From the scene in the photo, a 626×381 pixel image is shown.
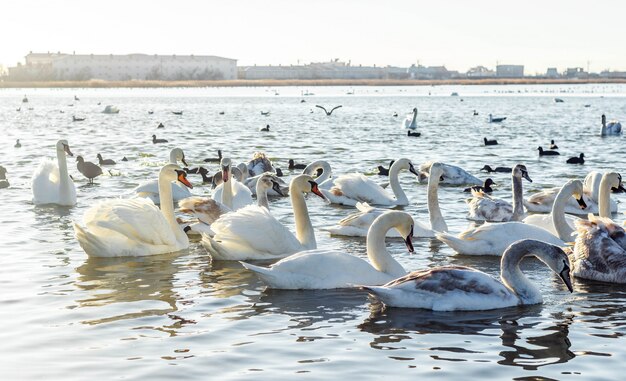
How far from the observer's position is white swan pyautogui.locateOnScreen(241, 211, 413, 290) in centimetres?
939

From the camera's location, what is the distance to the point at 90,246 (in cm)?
1136

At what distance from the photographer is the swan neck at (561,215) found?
12.1 meters

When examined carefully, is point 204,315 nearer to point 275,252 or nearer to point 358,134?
point 275,252

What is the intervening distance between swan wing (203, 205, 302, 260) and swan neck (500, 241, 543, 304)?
286 centimetres

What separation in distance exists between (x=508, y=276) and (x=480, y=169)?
570 inches

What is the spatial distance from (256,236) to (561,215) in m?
3.86

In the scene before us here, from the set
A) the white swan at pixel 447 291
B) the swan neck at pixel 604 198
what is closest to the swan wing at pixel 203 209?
the white swan at pixel 447 291

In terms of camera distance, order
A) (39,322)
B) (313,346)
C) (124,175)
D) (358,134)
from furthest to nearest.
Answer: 1. (358,134)
2. (124,175)
3. (39,322)
4. (313,346)

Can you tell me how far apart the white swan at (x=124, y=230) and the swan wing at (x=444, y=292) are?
12.3ft

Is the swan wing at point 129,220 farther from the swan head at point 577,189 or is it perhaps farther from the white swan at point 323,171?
the white swan at point 323,171

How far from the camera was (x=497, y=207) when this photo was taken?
1471cm

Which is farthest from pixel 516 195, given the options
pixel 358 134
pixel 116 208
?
pixel 358 134

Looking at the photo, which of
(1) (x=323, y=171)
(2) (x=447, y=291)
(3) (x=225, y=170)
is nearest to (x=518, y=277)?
(2) (x=447, y=291)

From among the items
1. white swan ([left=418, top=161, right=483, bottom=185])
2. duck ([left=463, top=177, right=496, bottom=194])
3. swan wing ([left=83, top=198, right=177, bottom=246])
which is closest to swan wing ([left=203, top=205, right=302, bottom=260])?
swan wing ([left=83, top=198, right=177, bottom=246])
